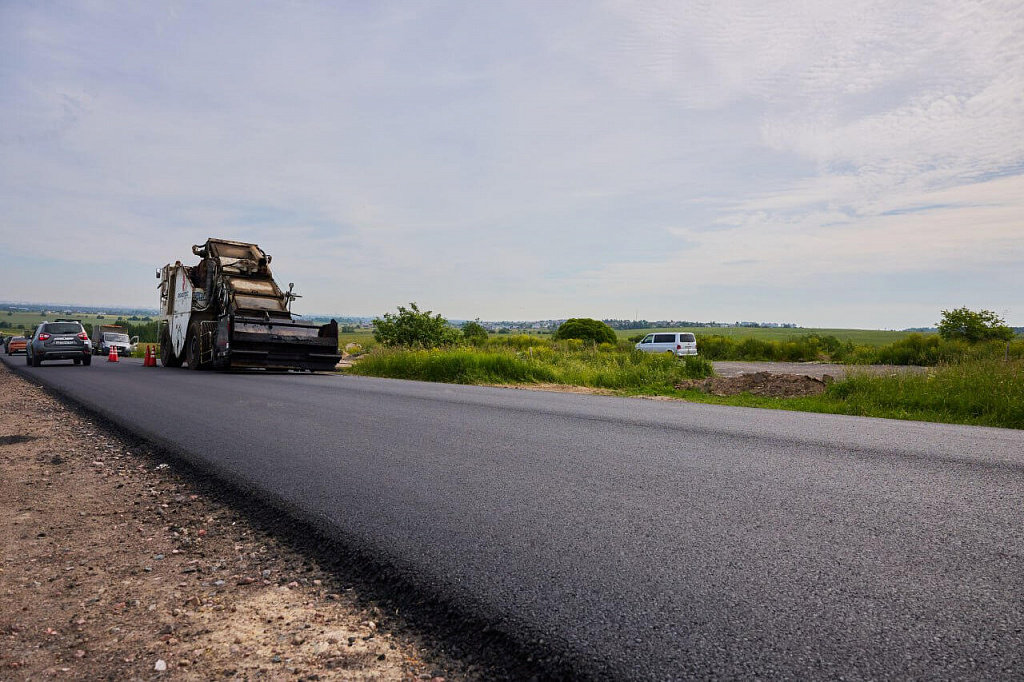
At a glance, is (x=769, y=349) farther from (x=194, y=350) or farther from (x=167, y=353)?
(x=167, y=353)

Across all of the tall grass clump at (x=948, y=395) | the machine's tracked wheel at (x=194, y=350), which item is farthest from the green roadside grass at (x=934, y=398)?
the machine's tracked wheel at (x=194, y=350)

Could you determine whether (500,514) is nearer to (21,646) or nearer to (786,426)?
(21,646)

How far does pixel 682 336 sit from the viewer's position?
34375 millimetres

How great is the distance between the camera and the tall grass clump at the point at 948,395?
1018cm

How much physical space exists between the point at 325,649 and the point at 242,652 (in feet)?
1.10

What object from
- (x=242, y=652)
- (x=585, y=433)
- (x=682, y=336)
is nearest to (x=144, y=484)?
(x=242, y=652)

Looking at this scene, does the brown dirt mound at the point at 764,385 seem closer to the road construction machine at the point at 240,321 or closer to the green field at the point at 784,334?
the road construction machine at the point at 240,321

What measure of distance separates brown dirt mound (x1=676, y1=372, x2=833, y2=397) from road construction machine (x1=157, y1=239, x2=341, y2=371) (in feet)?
35.1

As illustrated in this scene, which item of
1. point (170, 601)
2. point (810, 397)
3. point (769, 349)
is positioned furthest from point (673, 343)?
point (170, 601)

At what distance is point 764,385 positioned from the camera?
50.0ft

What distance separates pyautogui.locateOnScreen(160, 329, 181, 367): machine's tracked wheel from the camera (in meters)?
23.2

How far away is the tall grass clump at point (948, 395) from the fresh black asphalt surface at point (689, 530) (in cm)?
233

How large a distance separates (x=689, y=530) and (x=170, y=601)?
2.72m

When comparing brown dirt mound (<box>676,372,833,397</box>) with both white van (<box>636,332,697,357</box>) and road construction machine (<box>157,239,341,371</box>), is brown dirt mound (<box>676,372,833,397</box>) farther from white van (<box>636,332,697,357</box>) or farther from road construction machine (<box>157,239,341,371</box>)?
white van (<box>636,332,697,357</box>)
